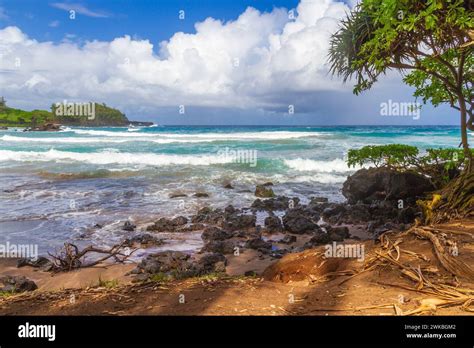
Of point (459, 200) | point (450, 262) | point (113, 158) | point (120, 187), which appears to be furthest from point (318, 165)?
point (450, 262)

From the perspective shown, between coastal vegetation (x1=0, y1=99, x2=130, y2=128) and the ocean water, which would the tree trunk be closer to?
the ocean water

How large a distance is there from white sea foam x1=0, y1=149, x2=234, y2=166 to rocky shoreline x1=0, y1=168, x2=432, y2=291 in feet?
44.8

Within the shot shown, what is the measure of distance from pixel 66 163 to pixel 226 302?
24.2 metres

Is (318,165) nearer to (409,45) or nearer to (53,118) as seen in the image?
(409,45)

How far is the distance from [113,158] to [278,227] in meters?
20.5

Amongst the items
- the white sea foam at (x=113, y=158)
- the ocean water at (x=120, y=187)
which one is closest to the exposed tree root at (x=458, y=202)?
the ocean water at (x=120, y=187)

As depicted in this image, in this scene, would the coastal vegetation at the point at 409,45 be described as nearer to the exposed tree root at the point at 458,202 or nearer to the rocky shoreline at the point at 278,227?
the exposed tree root at the point at 458,202

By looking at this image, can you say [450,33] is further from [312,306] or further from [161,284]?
[161,284]

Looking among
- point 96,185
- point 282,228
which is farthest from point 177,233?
point 96,185

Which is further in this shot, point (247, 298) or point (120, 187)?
point (120, 187)

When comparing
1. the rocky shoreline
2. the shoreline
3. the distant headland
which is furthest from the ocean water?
the distant headland

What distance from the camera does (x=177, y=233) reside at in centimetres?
961

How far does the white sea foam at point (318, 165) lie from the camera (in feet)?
72.3

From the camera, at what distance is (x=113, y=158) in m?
27.5
